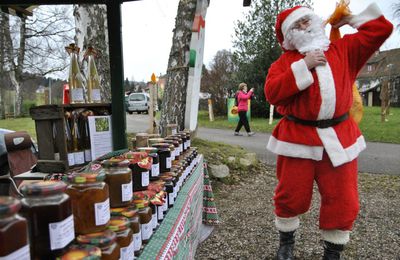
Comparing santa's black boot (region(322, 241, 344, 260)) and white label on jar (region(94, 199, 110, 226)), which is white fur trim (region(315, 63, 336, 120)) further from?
white label on jar (region(94, 199, 110, 226))

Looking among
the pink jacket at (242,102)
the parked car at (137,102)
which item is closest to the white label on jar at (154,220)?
the pink jacket at (242,102)

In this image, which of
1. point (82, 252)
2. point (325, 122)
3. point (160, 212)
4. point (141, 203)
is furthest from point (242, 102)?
point (82, 252)

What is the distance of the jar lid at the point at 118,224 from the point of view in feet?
3.92

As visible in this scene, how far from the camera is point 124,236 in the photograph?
1.19 m

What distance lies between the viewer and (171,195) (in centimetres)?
202

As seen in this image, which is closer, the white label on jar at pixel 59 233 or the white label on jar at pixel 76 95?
the white label on jar at pixel 59 233

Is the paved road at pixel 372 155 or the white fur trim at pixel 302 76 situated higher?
the white fur trim at pixel 302 76

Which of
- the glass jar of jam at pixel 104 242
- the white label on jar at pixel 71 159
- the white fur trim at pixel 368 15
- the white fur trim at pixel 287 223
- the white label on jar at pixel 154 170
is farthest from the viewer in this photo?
the white fur trim at pixel 287 223

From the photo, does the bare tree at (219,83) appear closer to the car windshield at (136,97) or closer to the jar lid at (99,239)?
the car windshield at (136,97)

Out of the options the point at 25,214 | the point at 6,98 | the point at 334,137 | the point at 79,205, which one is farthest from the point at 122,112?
the point at 6,98

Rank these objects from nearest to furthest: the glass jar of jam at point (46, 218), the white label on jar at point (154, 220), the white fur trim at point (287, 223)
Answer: the glass jar of jam at point (46, 218) → the white label on jar at point (154, 220) → the white fur trim at point (287, 223)

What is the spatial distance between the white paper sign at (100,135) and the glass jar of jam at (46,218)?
1555 mm

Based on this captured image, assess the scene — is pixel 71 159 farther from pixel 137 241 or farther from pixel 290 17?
pixel 290 17

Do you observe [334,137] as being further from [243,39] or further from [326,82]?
[243,39]
